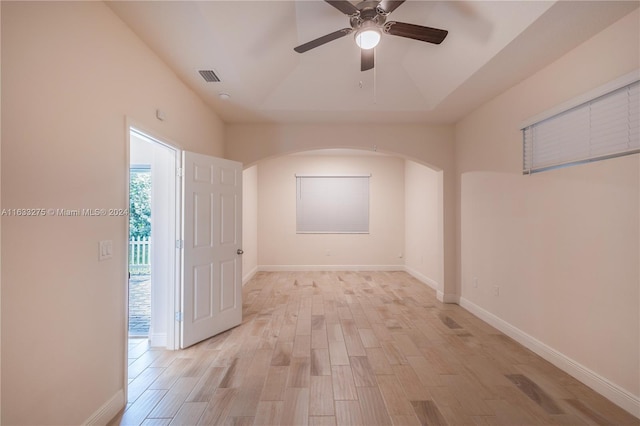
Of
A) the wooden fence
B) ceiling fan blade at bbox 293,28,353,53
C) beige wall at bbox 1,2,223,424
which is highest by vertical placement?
Result: ceiling fan blade at bbox 293,28,353,53

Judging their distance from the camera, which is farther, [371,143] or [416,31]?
[371,143]

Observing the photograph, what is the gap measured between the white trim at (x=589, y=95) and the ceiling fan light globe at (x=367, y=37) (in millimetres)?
1746

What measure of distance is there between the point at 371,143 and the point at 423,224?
93.1 inches

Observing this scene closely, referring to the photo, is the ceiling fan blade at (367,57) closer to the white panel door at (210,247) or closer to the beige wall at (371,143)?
the beige wall at (371,143)

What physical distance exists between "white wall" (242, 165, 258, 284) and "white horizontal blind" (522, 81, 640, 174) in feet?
15.3

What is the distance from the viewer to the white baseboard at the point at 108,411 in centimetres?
181

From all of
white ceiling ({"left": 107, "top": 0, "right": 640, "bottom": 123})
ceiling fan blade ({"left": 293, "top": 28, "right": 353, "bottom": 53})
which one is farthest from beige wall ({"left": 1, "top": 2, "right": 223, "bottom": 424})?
ceiling fan blade ({"left": 293, "top": 28, "right": 353, "bottom": 53})

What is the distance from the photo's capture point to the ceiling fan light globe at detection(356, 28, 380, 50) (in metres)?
2.02

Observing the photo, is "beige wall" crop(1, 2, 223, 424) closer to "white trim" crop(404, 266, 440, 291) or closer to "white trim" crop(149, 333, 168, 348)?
"white trim" crop(149, 333, 168, 348)

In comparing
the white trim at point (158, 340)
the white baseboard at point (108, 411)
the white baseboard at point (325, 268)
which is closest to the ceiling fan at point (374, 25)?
the white baseboard at point (108, 411)

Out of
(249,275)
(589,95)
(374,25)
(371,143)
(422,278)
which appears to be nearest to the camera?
(374,25)

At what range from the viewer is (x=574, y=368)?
2.40 m

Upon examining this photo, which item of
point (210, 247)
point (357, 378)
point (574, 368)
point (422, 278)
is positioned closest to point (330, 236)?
point (422, 278)

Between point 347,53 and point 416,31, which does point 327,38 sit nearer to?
point 416,31
